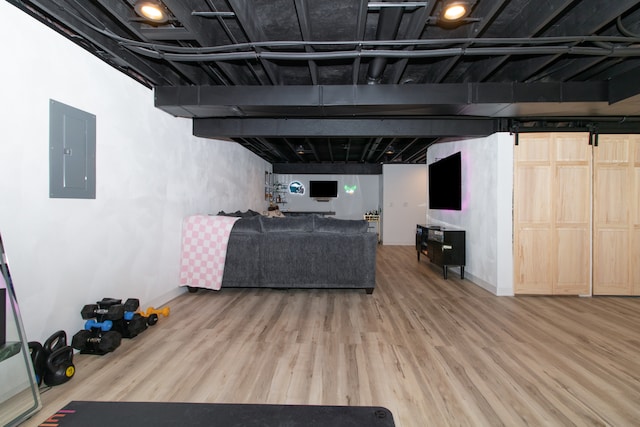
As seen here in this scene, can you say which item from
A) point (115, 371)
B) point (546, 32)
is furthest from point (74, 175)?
point (546, 32)

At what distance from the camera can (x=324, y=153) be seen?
827cm

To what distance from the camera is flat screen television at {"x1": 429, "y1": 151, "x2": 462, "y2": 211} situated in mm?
5043

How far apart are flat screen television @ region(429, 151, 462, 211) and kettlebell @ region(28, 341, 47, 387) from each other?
5.46m

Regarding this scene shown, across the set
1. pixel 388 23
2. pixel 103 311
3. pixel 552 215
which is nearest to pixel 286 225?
pixel 103 311

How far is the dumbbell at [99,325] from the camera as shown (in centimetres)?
237

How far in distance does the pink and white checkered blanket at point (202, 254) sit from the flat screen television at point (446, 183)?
3.99 m

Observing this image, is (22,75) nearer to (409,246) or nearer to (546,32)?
(546,32)

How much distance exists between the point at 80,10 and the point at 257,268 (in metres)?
3.12

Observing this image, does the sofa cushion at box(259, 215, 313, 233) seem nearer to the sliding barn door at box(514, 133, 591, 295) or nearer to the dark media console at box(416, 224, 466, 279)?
the dark media console at box(416, 224, 466, 279)

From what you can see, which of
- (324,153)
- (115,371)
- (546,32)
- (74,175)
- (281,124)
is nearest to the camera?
(115,371)

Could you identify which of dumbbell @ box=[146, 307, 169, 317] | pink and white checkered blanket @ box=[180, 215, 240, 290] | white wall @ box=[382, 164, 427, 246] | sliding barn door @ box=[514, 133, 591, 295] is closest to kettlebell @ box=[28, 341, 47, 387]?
dumbbell @ box=[146, 307, 169, 317]

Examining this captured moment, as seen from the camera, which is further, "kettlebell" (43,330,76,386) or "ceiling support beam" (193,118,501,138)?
"ceiling support beam" (193,118,501,138)

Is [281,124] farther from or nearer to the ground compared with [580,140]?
farther from the ground

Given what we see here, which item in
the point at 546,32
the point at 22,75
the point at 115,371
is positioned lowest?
the point at 115,371
